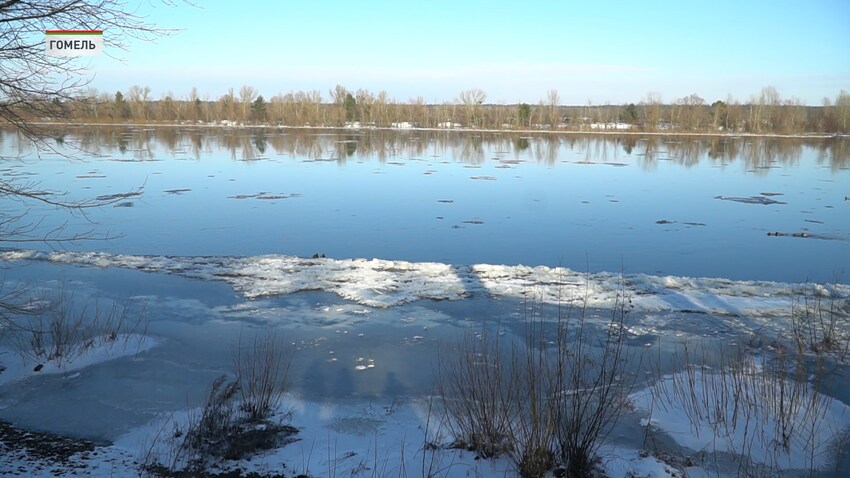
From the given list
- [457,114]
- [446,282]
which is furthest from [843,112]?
[446,282]

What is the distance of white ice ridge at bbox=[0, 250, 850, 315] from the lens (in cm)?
731

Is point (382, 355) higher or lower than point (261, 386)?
lower

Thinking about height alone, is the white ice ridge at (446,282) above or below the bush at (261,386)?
above

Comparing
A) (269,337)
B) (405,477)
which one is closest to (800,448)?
(405,477)

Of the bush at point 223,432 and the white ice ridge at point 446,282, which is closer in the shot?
the bush at point 223,432

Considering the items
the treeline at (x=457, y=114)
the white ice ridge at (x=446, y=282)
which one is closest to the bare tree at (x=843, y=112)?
the treeline at (x=457, y=114)

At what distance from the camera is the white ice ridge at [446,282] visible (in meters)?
7.31

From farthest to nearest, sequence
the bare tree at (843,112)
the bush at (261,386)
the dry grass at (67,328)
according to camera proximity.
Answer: the bare tree at (843,112)
the dry grass at (67,328)
the bush at (261,386)

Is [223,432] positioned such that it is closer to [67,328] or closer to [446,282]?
[67,328]

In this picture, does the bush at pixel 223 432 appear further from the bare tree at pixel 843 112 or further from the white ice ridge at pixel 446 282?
the bare tree at pixel 843 112

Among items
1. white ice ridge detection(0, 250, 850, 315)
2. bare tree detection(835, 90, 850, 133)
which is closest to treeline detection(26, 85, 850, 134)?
bare tree detection(835, 90, 850, 133)

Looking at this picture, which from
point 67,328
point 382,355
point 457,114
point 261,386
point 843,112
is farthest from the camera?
point 457,114

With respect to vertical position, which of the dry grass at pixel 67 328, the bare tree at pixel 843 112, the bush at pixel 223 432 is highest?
the bare tree at pixel 843 112

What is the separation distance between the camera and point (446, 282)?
8125 millimetres
